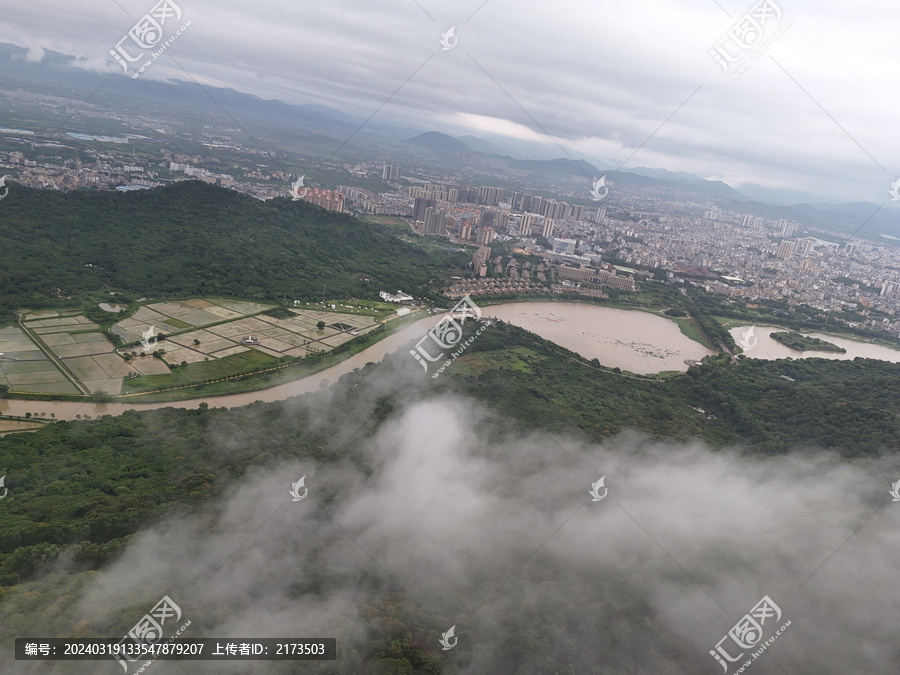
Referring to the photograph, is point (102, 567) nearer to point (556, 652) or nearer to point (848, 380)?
point (556, 652)

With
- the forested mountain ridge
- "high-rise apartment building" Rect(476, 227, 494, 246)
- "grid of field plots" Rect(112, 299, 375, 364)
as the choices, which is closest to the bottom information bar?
"grid of field plots" Rect(112, 299, 375, 364)

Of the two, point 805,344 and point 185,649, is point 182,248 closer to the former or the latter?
point 185,649

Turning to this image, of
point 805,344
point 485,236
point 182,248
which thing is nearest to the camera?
point 182,248

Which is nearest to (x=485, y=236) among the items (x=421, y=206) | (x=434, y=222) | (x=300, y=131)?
(x=434, y=222)

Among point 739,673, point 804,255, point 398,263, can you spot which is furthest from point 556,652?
point 804,255

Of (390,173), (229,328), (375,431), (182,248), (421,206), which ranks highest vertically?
(390,173)

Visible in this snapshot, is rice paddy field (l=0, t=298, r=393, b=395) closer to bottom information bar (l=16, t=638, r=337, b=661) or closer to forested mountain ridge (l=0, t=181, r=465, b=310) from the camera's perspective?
forested mountain ridge (l=0, t=181, r=465, b=310)

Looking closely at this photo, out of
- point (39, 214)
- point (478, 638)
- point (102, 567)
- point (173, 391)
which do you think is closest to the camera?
point (478, 638)
